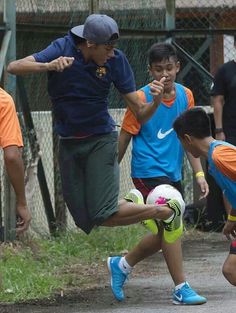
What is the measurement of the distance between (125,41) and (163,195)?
3.83m

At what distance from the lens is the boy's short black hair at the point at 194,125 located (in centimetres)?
680

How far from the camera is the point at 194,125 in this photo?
6828mm

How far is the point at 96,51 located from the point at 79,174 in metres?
0.84

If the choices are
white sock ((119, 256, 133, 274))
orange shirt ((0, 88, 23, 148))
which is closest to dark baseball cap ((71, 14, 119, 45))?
orange shirt ((0, 88, 23, 148))

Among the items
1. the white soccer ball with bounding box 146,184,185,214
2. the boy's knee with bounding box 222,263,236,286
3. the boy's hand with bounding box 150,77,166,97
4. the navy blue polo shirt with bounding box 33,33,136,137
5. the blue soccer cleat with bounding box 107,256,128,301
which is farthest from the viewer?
the blue soccer cleat with bounding box 107,256,128,301

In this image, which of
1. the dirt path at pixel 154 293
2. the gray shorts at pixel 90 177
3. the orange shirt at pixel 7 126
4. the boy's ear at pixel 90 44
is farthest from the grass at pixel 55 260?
the boy's ear at pixel 90 44

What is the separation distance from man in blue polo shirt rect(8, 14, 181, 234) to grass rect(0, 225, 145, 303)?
0.73 m

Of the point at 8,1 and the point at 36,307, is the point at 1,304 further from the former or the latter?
the point at 8,1

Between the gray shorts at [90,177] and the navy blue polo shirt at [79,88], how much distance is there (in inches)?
3.7

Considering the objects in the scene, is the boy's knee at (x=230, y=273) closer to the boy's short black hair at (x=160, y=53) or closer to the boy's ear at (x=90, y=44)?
the boy's ear at (x=90, y=44)

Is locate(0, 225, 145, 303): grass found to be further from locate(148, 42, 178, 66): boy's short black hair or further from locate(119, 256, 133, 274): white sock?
locate(148, 42, 178, 66): boy's short black hair

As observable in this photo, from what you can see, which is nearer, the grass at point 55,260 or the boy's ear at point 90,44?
the boy's ear at point 90,44

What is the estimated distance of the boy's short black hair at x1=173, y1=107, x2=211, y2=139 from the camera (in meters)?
6.80

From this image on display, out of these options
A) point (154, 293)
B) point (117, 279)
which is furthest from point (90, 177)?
point (154, 293)
